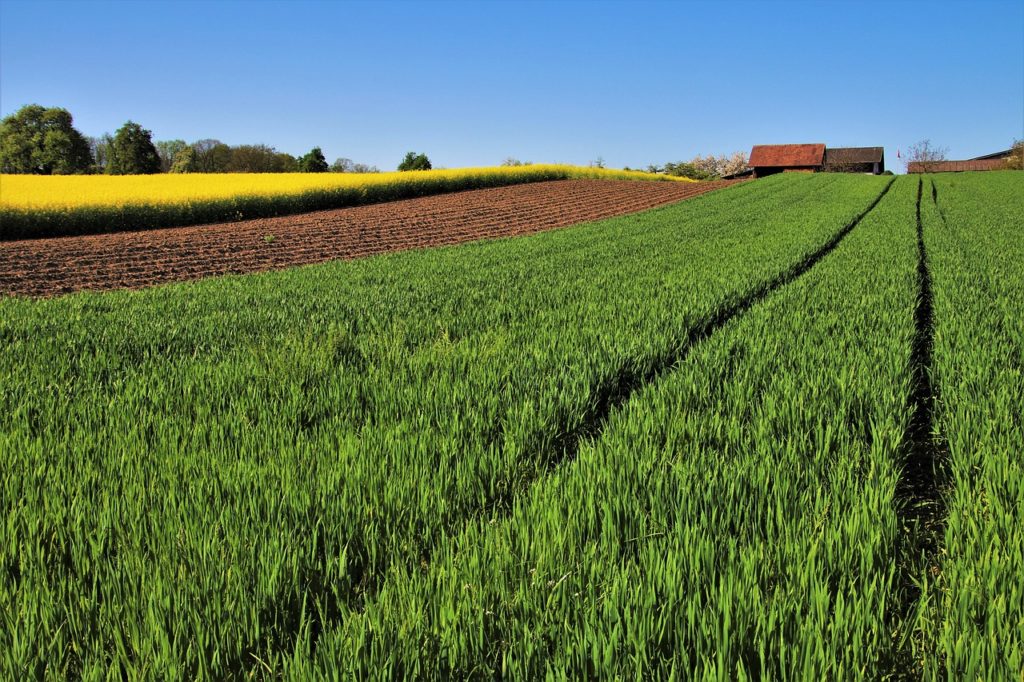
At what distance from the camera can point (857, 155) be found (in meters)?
86.4

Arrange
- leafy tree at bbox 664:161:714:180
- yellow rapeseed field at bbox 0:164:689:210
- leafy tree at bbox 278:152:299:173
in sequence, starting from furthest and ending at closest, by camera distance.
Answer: leafy tree at bbox 664:161:714:180
leafy tree at bbox 278:152:299:173
yellow rapeseed field at bbox 0:164:689:210

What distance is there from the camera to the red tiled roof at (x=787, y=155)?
72.1 meters

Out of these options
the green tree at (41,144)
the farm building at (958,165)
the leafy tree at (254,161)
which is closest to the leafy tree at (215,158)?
the leafy tree at (254,161)

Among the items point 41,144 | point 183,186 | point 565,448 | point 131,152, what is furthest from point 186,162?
point 565,448

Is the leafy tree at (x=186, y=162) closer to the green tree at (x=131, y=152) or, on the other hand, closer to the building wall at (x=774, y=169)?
the green tree at (x=131, y=152)

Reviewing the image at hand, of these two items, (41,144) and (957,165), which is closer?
(41,144)

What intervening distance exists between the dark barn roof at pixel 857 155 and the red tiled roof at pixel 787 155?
13.0 metres

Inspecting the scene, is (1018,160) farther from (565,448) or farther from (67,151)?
(67,151)

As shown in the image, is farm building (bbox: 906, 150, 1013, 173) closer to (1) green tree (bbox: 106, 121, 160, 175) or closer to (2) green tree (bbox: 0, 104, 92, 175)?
(1) green tree (bbox: 106, 121, 160, 175)

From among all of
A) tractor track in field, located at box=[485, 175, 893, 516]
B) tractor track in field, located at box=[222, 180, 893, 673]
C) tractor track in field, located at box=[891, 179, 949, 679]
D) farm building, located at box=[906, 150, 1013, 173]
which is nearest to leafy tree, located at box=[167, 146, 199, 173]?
tractor track in field, located at box=[485, 175, 893, 516]

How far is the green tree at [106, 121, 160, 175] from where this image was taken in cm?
6815

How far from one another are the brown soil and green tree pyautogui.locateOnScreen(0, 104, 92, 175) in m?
53.7

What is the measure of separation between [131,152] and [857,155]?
315 ft

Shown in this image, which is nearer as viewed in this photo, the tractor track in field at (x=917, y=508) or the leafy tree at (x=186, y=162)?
the tractor track in field at (x=917, y=508)
